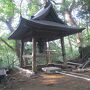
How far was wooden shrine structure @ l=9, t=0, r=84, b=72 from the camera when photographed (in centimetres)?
1183

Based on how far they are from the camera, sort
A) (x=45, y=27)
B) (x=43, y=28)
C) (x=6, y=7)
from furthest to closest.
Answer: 1. (x=6, y=7)
2. (x=43, y=28)
3. (x=45, y=27)

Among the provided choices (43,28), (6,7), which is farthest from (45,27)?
(6,7)

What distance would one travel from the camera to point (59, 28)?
12.5m

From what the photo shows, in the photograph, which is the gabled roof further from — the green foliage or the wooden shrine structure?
the green foliage

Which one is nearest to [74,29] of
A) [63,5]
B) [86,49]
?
[86,49]

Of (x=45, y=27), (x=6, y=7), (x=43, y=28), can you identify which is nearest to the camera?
(x=45, y=27)

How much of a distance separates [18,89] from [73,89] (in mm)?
2212

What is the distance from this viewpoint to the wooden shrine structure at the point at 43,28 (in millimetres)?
11828

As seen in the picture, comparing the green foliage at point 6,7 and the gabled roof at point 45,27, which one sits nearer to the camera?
the gabled roof at point 45,27

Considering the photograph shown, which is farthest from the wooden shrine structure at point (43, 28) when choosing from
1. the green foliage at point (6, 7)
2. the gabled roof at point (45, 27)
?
the green foliage at point (6, 7)

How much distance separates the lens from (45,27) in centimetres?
1195

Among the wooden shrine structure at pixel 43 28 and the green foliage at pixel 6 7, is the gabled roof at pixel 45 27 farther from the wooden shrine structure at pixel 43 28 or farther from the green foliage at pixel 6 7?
the green foliage at pixel 6 7

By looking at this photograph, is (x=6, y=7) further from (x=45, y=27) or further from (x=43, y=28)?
(x=45, y=27)

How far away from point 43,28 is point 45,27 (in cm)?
40
